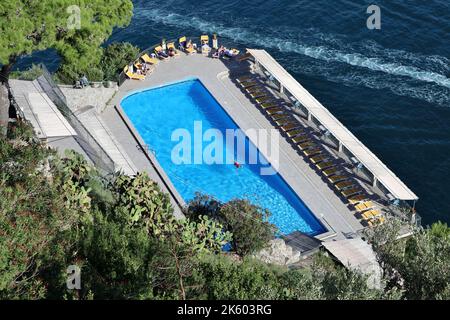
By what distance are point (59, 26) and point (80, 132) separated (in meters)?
7.03

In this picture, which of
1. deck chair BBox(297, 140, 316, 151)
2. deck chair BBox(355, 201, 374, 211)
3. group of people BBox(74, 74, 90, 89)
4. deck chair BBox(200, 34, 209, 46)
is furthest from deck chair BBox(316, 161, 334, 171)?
deck chair BBox(200, 34, 209, 46)

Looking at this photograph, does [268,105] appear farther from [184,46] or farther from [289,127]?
[184,46]

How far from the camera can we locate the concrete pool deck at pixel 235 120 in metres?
36.5

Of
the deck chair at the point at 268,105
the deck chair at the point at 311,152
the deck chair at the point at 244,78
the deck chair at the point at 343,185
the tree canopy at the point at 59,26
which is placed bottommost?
the deck chair at the point at 343,185

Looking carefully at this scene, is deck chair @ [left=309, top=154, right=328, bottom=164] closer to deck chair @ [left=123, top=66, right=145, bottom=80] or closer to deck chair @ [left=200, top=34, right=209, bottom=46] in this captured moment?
deck chair @ [left=123, top=66, right=145, bottom=80]

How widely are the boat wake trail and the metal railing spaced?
812 inches

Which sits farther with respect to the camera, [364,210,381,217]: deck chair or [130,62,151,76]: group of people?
[130,62,151,76]: group of people

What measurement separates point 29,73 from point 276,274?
22063 mm

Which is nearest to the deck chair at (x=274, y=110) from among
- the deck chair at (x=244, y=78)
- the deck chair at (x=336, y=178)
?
the deck chair at (x=244, y=78)

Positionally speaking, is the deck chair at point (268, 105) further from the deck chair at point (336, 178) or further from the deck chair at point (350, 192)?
the deck chair at point (350, 192)

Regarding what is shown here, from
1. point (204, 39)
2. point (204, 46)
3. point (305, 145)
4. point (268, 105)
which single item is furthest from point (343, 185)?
point (204, 39)

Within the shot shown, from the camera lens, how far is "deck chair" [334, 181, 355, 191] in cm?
3756

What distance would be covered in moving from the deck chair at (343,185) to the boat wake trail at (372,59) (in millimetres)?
13880

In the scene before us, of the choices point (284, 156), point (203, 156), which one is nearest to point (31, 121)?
point (203, 156)
